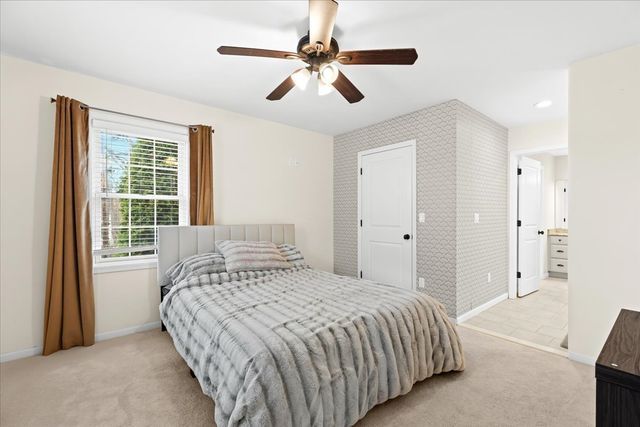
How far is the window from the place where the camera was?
2873 mm

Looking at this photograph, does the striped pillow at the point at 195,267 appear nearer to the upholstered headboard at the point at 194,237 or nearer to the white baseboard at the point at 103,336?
the upholstered headboard at the point at 194,237

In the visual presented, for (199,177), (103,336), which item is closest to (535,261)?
(199,177)

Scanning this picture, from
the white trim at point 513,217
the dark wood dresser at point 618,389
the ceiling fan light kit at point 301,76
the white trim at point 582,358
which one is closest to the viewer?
the dark wood dresser at point 618,389

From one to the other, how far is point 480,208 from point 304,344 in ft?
10.2

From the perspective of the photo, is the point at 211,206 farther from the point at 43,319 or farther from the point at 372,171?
the point at 372,171

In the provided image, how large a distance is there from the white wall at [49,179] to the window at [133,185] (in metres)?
0.18

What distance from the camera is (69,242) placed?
8.39 feet

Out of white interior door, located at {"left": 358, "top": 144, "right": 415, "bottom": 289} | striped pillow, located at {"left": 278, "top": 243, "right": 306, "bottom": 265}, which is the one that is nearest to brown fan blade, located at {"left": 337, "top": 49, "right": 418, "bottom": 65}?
white interior door, located at {"left": 358, "top": 144, "right": 415, "bottom": 289}

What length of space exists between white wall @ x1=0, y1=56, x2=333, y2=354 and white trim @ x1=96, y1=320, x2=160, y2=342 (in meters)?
0.04

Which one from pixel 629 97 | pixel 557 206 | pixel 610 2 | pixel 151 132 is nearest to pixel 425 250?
pixel 629 97

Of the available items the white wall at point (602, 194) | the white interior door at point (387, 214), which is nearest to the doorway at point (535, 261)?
the white wall at point (602, 194)

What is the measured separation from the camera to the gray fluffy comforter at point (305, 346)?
137 cm

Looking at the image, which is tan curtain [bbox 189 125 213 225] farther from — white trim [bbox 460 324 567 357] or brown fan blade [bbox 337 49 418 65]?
white trim [bbox 460 324 567 357]

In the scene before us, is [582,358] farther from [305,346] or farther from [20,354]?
[20,354]
